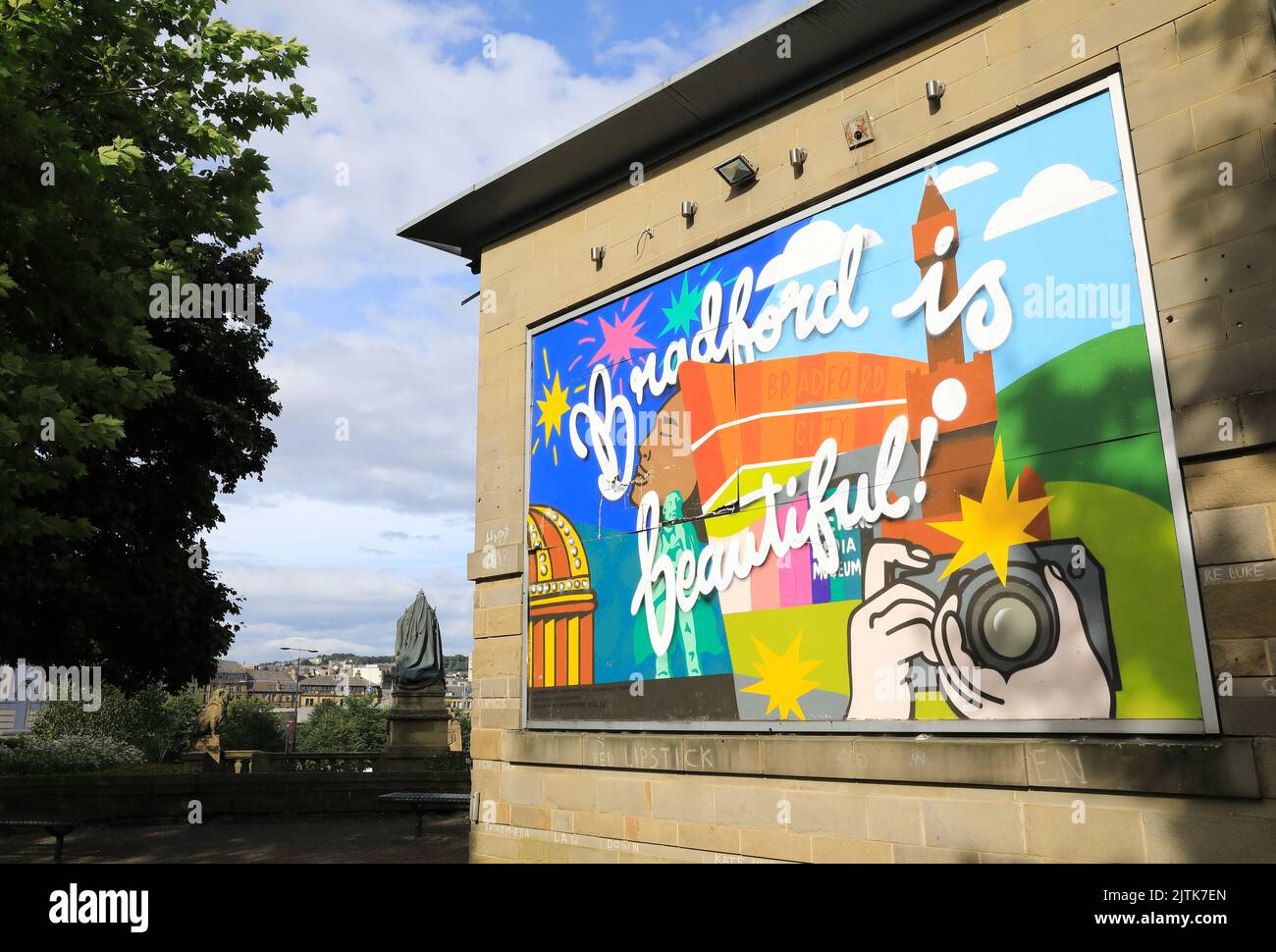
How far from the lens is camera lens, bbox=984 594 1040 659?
6164mm

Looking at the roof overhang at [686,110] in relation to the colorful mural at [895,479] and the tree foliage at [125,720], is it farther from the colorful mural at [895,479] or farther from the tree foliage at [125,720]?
the tree foliage at [125,720]

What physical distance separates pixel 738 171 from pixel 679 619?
426 centimetres

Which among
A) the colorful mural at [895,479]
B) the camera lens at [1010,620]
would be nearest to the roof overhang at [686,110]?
the colorful mural at [895,479]

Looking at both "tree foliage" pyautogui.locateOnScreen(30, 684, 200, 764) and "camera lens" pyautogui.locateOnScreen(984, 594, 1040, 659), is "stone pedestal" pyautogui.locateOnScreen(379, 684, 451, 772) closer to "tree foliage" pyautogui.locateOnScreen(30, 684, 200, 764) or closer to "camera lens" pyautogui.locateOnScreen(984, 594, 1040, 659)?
"camera lens" pyautogui.locateOnScreen(984, 594, 1040, 659)

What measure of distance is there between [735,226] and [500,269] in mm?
3580

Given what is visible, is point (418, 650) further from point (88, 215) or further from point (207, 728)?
point (88, 215)

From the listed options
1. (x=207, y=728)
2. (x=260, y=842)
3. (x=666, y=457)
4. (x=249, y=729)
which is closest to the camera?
(x=666, y=457)

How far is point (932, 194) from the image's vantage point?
23.9ft

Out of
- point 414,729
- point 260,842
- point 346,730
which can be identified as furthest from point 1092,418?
point 346,730

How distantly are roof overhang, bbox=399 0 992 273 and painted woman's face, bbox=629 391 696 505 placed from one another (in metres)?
2.79

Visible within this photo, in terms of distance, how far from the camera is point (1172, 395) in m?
5.86

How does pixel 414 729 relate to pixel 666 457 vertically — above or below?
below

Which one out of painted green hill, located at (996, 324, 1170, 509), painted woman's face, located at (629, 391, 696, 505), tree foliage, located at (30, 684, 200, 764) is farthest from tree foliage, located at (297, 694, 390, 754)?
painted green hill, located at (996, 324, 1170, 509)

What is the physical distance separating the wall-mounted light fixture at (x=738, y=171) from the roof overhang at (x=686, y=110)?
1.83 feet
